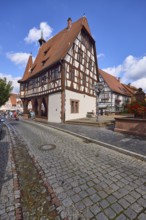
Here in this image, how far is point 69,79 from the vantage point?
55.1 feet

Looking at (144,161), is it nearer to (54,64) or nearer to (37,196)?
(37,196)

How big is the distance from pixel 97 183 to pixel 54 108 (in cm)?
1428

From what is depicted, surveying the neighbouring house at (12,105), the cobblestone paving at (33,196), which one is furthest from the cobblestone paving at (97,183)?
the neighbouring house at (12,105)

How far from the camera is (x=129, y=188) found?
307cm

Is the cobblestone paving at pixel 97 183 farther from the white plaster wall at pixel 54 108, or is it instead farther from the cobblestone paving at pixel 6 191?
the white plaster wall at pixel 54 108

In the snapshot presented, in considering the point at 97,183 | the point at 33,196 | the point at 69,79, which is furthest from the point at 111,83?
the point at 33,196

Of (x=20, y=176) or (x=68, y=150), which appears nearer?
(x=20, y=176)

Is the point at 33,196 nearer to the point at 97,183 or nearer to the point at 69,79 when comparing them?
the point at 97,183

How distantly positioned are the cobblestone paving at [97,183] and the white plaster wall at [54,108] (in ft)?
36.4

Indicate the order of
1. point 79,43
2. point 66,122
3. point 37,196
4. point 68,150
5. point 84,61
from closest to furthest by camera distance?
point 37,196 < point 68,150 < point 66,122 < point 79,43 < point 84,61

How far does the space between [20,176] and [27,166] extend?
0.69m

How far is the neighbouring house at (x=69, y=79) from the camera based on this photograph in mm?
16125

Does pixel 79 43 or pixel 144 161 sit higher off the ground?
pixel 79 43

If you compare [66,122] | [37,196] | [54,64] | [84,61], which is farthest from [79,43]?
[37,196]
